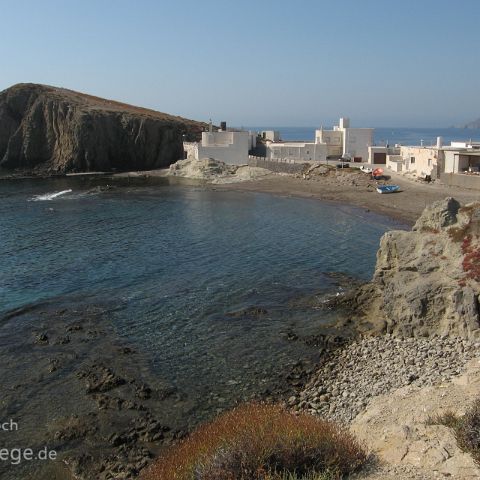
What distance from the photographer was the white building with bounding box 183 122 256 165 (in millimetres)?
75812

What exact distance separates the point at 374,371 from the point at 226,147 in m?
61.6

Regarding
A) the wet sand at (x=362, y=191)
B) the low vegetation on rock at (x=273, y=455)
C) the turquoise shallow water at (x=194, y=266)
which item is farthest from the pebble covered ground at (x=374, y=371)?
the wet sand at (x=362, y=191)

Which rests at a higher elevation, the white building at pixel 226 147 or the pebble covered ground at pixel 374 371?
the white building at pixel 226 147

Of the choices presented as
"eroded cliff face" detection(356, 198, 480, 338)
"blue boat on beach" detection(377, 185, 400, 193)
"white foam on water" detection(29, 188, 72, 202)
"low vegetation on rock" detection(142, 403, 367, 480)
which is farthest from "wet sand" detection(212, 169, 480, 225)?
"low vegetation on rock" detection(142, 403, 367, 480)

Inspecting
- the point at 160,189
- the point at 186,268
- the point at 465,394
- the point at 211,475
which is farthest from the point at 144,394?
the point at 160,189

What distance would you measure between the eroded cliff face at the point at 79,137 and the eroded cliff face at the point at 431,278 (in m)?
67.5

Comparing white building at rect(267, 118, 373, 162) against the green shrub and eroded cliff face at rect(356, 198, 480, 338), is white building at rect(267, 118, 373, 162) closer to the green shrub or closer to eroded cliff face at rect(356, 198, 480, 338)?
eroded cliff face at rect(356, 198, 480, 338)

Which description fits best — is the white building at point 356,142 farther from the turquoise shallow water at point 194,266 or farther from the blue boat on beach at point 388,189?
the turquoise shallow water at point 194,266

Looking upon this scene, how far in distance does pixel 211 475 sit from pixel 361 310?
1612 cm

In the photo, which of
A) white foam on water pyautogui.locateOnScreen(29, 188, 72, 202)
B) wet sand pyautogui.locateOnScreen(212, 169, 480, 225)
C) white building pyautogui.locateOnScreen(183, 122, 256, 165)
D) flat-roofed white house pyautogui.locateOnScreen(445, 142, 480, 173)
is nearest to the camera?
wet sand pyautogui.locateOnScreen(212, 169, 480, 225)

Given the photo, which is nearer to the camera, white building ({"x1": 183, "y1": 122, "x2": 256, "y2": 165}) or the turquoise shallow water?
the turquoise shallow water

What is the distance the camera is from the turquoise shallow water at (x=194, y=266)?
2055 cm

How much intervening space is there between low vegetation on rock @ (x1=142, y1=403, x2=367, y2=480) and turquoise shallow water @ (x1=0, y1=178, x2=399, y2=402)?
6724mm

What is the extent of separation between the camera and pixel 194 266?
31766 millimetres
